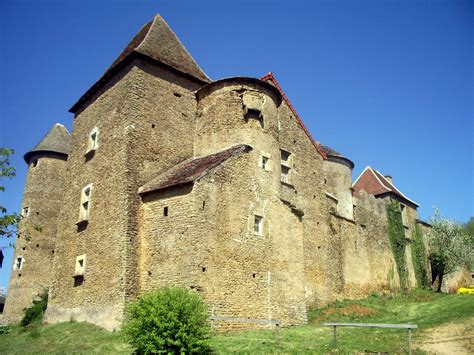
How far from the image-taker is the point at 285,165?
21766 mm

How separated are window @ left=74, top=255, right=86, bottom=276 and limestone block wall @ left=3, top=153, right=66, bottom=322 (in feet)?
28.9

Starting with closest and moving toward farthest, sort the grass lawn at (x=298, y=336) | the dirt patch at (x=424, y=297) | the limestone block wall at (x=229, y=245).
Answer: the grass lawn at (x=298, y=336) < the limestone block wall at (x=229, y=245) < the dirt patch at (x=424, y=297)

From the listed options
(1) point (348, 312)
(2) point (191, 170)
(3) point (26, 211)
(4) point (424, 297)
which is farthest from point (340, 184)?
(3) point (26, 211)

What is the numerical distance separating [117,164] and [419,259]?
2411cm

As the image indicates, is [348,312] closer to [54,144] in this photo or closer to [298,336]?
[298,336]

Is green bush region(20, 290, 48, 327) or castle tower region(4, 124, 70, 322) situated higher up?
castle tower region(4, 124, 70, 322)

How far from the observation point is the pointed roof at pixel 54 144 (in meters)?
30.0

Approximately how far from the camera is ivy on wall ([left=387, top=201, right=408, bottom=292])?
29.6m

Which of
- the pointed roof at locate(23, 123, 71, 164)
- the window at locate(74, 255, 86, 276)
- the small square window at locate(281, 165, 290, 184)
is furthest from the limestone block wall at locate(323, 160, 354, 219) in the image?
the pointed roof at locate(23, 123, 71, 164)

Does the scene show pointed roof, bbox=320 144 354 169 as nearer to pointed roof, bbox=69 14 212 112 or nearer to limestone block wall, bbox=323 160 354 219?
limestone block wall, bbox=323 160 354 219

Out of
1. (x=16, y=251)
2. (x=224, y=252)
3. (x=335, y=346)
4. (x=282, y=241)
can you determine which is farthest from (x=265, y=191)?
(x=16, y=251)

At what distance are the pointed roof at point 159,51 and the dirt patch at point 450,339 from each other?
14690 millimetres

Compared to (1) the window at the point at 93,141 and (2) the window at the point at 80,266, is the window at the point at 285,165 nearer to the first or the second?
(1) the window at the point at 93,141

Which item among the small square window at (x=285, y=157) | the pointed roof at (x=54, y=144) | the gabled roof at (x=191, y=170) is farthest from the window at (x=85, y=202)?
the pointed roof at (x=54, y=144)
